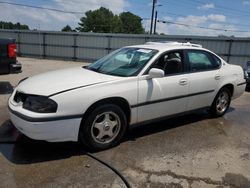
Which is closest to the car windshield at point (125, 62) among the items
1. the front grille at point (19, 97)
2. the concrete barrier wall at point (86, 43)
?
the front grille at point (19, 97)

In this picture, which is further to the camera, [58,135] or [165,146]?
[165,146]

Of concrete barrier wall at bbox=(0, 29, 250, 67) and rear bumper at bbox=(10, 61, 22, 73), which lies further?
concrete barrier wall at bbox=(0, 29, 250, 67)

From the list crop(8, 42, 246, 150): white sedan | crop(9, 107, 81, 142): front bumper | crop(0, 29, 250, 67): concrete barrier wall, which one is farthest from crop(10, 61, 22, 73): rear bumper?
crop(0, 29, 250, 67): concrete barrier wall

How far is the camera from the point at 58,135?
3.55 metres

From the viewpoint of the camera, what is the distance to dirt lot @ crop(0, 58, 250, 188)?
10.6 feet

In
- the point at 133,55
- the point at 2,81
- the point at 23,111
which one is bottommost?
the point at 2,81

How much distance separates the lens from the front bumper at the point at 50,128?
342 cm

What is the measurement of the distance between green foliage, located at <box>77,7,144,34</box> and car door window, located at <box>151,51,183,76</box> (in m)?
75.4

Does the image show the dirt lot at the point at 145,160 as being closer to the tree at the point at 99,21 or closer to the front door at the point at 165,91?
the front door at the point at 165,91

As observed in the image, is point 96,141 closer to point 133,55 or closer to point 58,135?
point 58,135

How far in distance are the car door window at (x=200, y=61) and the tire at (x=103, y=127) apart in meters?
1.78

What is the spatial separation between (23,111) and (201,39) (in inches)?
579

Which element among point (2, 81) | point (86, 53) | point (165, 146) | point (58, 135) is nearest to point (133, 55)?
point (165, 146)

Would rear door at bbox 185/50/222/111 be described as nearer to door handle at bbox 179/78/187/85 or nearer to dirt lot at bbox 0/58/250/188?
door handle at bbox 179/78/187/85
